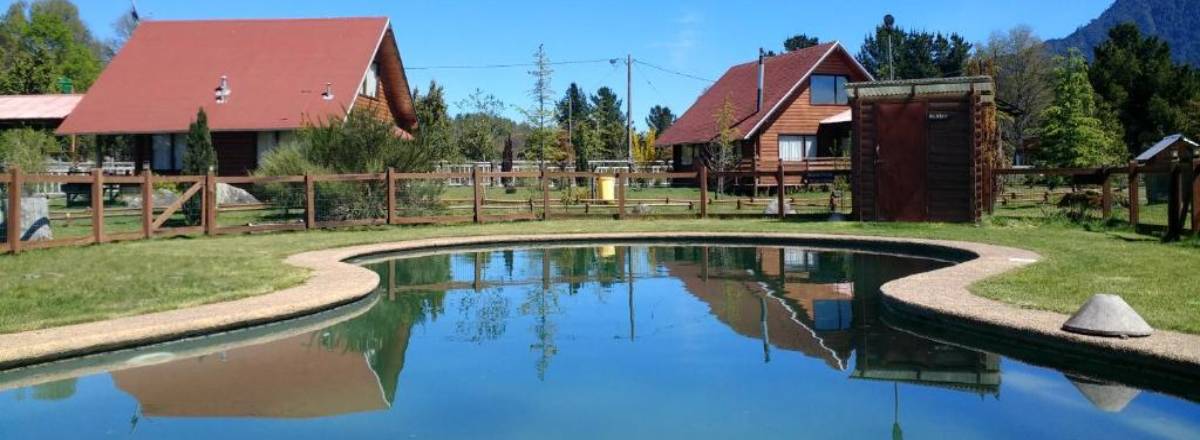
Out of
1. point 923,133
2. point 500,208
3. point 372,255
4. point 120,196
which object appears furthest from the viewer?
point 120,196

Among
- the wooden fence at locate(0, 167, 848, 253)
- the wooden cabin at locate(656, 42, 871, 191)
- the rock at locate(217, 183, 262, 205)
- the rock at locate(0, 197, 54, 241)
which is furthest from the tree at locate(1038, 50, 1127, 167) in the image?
the rock at locate(0, 197, 54, 241)

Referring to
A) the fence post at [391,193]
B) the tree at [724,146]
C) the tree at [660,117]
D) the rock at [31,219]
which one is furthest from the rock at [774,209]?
the tree at [660,117]

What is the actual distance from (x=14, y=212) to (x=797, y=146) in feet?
96.7

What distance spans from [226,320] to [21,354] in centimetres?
168

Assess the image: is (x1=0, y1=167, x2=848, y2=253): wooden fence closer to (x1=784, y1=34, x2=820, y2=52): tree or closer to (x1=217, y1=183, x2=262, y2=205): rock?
(x1=217, y1=183, x2=262, y2=205): rock

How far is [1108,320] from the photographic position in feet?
21.9

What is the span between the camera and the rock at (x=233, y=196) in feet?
82.1

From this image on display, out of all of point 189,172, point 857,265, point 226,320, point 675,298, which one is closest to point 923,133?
point 857,265

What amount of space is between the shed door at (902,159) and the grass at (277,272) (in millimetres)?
758

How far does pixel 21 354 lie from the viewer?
6.74 metres

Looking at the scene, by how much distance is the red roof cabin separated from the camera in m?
29.5

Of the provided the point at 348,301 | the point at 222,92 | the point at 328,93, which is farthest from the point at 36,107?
the point at 348,301

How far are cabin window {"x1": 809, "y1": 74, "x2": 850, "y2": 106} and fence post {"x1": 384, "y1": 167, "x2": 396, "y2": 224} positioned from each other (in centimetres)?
2222

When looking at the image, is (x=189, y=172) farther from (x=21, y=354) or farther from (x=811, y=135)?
(x=811, y=135)
